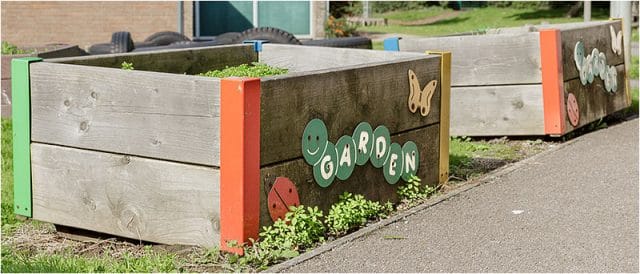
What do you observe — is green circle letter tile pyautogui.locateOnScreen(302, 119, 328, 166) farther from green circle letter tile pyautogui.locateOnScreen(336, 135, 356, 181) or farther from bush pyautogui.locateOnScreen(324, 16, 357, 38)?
bush pyautogui.locateOnScreen(324, 16, 357, 38)

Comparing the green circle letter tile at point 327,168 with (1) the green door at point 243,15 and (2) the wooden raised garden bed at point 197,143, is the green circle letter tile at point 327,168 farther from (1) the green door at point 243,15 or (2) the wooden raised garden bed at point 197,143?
(1) the green door at point 243,15

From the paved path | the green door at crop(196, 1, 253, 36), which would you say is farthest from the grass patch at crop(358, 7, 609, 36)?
the paved path

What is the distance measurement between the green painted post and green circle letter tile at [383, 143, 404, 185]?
7.45ft

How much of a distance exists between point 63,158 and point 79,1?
15.8 m

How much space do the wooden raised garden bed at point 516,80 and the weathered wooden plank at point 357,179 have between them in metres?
2.43

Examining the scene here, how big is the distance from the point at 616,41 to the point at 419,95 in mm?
4973

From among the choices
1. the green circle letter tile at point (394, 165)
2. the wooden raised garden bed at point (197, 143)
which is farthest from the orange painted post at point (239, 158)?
the green circle letter tile at point (394, 165)

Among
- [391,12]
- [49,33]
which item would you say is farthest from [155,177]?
[391,12]

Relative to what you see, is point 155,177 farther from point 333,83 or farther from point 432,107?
point 432,107

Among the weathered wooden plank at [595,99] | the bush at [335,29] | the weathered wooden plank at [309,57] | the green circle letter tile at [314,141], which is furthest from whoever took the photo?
the bush at [335,29]

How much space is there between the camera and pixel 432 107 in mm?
7598

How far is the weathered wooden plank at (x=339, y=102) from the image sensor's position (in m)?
5.82

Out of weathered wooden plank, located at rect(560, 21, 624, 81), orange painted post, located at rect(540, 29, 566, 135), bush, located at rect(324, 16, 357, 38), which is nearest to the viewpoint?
orange painted post, located at rect(540, 29, 566, 135)

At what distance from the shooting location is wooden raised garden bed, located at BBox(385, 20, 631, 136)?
388 inches
